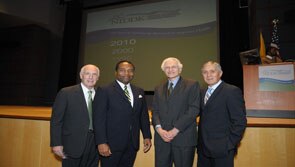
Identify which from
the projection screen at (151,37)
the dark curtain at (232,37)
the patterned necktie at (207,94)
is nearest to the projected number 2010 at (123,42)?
the projection screen at (151,37)

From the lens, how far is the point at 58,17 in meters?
6.54

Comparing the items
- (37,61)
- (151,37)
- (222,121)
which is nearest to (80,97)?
(222,121)

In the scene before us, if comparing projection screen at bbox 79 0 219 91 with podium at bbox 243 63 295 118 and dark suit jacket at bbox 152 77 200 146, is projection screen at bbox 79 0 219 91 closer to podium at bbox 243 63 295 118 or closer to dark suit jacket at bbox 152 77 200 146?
podium at bbox 243 63 295 118

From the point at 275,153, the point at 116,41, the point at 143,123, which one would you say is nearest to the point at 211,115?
the point at 143,123

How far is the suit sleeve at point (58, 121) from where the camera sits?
1829 millimetres

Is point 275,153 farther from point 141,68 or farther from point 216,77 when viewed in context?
point 141,68

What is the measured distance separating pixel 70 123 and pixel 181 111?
924 mm

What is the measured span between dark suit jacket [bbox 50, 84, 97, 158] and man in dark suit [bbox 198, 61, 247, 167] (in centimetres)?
98

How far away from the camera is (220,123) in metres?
1.71

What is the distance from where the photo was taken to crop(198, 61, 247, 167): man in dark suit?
1.66 meters

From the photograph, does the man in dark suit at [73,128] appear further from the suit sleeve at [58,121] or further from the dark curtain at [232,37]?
the dark curtain at [232,37]

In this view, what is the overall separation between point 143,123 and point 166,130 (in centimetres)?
34

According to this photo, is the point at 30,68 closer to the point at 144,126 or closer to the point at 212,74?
the point at 144,126

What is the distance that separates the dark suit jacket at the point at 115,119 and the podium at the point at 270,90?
1.18 metres
